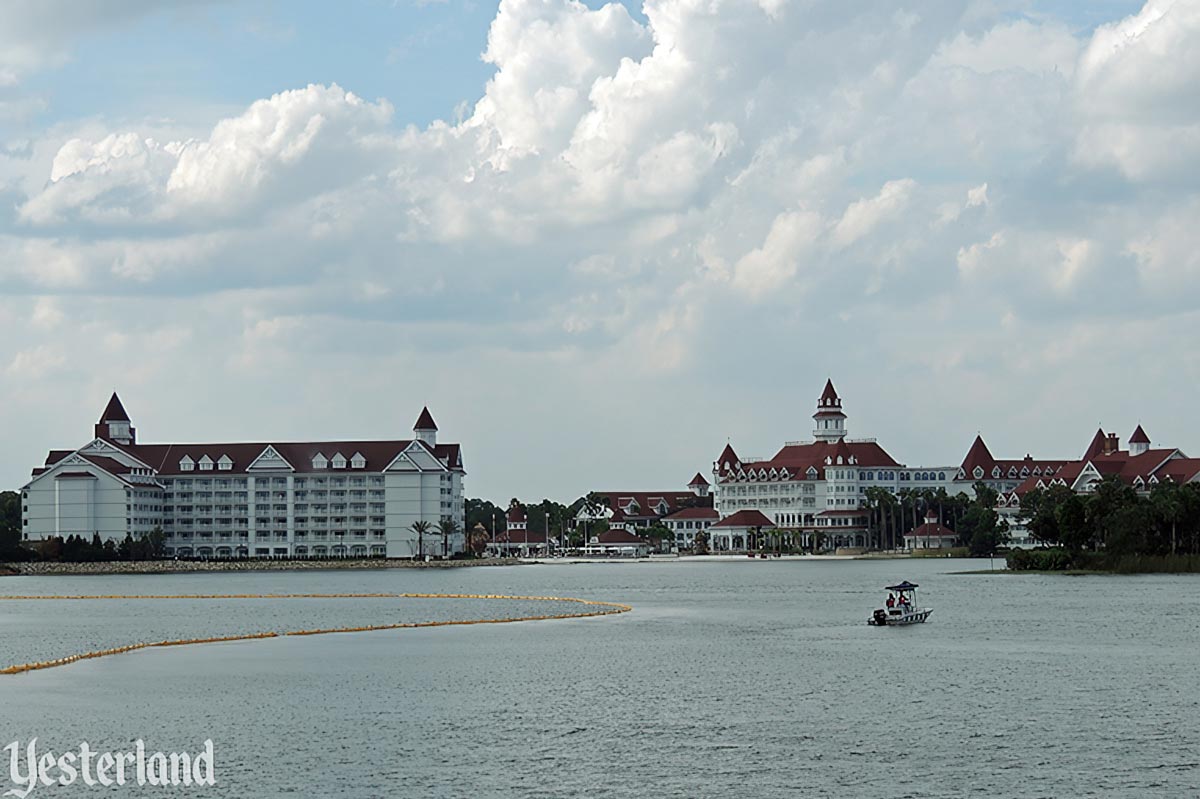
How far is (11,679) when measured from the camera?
50.8m

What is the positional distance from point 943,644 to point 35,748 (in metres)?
35.9

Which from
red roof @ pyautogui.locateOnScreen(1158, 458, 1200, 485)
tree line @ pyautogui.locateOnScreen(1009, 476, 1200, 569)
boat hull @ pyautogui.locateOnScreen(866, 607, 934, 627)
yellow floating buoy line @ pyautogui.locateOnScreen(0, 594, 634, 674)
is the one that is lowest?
boat hull @ pyautogui.locateOnScreen(866, 607, 934, 627)

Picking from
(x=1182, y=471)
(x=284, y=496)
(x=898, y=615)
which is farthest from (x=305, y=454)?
(x=898, y=615)

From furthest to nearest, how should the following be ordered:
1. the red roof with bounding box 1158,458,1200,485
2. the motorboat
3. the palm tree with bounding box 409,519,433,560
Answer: the red roof with bounding box 1158,458,1200,485
the palm tree with bounding box 409,519,433,560
the motorboat

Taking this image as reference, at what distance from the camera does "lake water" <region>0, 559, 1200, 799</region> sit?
33.4 m

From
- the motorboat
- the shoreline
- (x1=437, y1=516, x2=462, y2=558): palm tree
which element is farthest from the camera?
(x1=437, y1=516, x2=462, y2=558): palm tree

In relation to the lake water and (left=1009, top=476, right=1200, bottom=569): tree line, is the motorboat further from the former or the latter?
(left=1009, top=476, right=1200, bottom=569): tree line

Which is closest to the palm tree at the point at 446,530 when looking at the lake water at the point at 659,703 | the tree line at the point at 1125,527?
the tree line at the point at 1125,527

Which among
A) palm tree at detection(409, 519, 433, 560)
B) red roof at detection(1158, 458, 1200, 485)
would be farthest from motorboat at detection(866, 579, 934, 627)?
red roof at detection(1158, 458, 1200, 485)

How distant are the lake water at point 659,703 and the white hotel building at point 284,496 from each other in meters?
108

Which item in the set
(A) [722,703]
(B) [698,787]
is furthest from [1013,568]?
(B) [698,787]

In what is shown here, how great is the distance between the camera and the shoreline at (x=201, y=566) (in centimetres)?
16975

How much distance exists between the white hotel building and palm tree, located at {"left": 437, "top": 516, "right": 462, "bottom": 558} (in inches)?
27.5

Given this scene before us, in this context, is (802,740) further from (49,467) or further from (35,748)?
(49,467)
